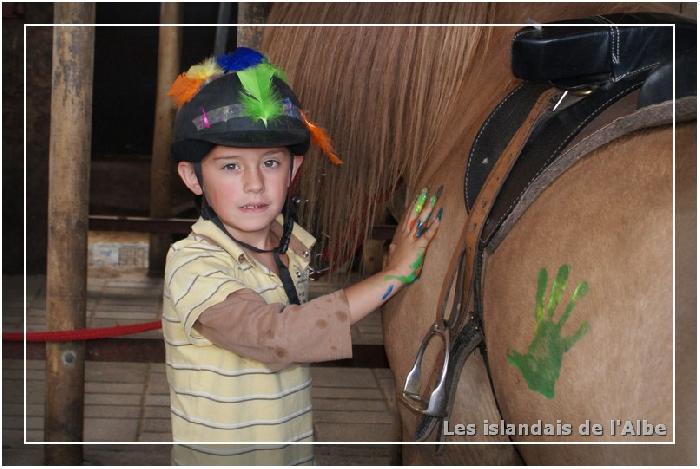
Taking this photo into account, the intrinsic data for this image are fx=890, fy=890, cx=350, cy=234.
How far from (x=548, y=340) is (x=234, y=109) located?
1.89 ft

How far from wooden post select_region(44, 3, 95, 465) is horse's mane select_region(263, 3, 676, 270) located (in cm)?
72

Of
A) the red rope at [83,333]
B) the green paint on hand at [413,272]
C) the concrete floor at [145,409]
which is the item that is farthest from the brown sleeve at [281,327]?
the red rope at [83,333]

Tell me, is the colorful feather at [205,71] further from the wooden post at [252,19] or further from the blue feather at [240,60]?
the wooden post at [252,19]

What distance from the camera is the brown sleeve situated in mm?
1322

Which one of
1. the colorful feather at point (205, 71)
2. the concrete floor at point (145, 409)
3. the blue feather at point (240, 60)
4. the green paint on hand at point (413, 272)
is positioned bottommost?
the concrete floor at point (145, 409)

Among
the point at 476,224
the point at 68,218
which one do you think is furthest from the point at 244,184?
the point at 68,218

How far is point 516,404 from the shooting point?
48.5 inches

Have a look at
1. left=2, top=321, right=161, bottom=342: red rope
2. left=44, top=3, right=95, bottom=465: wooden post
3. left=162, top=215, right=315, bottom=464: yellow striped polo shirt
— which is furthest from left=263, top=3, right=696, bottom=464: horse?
left=2, top=321, right=161, bottom=342: red rope

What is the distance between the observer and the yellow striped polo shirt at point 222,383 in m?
1.42

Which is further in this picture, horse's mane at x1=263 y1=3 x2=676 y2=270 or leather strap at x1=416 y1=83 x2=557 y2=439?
horse's mane at x1=263 y1=3 x2=676 y2=270

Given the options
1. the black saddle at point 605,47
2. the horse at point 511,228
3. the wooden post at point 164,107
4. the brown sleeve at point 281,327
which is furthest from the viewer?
the wooden post at point 164,107

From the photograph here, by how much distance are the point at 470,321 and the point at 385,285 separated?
15 cm

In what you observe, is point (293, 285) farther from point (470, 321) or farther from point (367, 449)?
point (367, 449)

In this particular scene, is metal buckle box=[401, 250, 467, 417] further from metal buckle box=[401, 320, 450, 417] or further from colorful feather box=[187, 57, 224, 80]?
colorful feather box=[187, 57, 224, 80]
